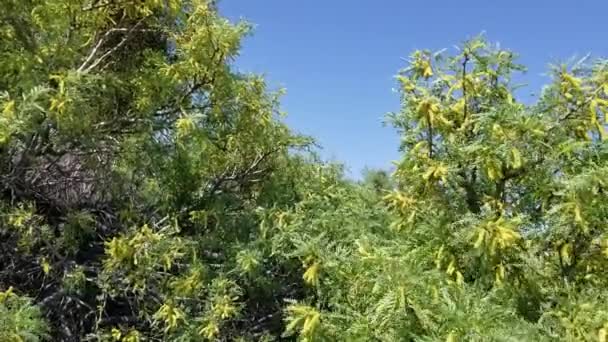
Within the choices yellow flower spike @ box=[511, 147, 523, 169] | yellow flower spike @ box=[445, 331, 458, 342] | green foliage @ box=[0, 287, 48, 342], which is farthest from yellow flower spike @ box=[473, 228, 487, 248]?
green foliage @ box=[0, 287, 48, 342]

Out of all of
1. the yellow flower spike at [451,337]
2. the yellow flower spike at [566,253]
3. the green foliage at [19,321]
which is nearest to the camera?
the yellow flower spike at [451,337]

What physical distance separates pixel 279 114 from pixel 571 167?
2954 millimetres

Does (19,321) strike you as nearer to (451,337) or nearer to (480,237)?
(451,337)

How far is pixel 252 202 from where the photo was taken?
5773 millimetres

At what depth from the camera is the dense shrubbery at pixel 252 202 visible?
335 centimetres

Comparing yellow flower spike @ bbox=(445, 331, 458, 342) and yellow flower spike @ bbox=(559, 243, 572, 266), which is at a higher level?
yellow flower spike @ bbox=(559, 243, 572, 266)

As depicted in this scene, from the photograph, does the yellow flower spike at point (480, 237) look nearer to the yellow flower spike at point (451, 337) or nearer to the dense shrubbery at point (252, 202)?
the dense shrubbery at point (252, 202)

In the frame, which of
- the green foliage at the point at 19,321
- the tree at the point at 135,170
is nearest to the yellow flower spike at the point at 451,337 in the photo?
the tree at the point at 135,170

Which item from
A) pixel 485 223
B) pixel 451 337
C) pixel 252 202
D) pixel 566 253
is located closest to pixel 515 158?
pixel 485 223

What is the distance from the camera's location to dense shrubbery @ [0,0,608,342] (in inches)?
132

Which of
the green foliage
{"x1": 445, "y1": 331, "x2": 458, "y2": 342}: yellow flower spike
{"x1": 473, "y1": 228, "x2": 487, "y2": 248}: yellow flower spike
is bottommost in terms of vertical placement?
the green foliage

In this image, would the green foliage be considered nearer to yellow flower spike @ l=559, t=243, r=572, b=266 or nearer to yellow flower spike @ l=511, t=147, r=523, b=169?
yellow flower spike @ l=511, t=147, r=523, b=169

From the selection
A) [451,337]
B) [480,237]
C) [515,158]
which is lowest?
[451,337]

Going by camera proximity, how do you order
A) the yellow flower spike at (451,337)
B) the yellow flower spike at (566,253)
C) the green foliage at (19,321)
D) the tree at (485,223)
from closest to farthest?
1. the yellow flower spike at (451,337)
2. the tree at (485,223)
3. the yellow flower spike at (566,253)
4. the green foliage at (19,321)
